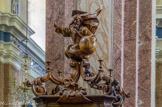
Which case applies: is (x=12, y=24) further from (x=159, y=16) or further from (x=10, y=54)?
(x=159, y=16)

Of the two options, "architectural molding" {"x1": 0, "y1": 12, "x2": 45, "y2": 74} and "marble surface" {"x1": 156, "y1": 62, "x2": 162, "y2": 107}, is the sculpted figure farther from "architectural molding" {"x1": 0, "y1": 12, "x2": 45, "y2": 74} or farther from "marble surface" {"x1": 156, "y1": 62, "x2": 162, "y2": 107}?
"marble surface" {"x1": 156, "y1": 62, "x2": 162, "y2": 107}

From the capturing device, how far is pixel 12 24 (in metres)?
15.3

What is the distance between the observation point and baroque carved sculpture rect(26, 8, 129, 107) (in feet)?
15.2

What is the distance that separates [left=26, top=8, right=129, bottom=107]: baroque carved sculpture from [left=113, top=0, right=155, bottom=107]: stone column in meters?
2.36

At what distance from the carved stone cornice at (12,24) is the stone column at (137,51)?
6948 millimetres

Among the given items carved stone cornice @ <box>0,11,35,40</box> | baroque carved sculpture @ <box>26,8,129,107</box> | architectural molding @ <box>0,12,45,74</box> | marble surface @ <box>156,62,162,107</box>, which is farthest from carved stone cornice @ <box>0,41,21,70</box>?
baroque carved sculpture @ <box>26,8,129,107</box>

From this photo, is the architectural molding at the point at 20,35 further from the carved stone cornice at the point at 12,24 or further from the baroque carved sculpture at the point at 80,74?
the baroque carved sculpture at the point at 80,74

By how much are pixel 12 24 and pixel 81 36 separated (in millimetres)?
10674

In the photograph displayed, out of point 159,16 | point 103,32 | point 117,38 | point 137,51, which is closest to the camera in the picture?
point 103,32

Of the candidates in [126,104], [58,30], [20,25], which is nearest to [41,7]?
[20,25]

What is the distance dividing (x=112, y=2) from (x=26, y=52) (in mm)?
9969

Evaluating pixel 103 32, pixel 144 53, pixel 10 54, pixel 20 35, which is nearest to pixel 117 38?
pixel 103 32

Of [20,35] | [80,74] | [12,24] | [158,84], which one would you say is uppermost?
[12,24]

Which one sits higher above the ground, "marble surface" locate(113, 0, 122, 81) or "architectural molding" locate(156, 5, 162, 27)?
"architectural molding" locate(156, 5, 162, 27)
